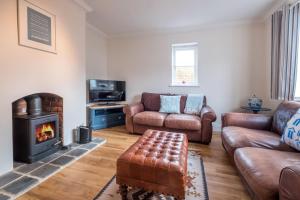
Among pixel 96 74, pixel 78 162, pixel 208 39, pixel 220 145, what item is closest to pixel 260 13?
pixel 208 39

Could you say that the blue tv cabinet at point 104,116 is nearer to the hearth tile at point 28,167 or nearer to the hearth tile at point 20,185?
the hearth tile at point 28,167

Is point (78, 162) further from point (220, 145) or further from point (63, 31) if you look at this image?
point (220, 145)

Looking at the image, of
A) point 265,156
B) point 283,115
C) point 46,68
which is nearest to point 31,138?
point 46,68

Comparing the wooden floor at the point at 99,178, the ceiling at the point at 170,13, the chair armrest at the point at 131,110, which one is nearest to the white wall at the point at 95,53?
the ceiling at the point at 170,13

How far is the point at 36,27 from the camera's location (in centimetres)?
214

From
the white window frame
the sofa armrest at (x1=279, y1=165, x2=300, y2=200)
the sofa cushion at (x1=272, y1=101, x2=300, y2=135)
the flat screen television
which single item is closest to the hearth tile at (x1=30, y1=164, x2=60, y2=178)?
the flat screen television

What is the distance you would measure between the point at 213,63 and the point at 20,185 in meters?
3.89

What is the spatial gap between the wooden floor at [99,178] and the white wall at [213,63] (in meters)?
1.59

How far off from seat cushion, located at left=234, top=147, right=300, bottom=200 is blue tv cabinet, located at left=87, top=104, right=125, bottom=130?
2.99 meters

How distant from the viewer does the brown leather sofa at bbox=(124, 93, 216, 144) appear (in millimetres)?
2922

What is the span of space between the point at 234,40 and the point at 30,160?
4265 millimetres

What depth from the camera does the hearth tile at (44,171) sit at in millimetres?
1852

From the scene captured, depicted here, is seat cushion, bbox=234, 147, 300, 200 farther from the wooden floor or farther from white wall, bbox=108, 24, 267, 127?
white wall, bbox=108, 24, 267, 127

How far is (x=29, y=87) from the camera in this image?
208 cm
